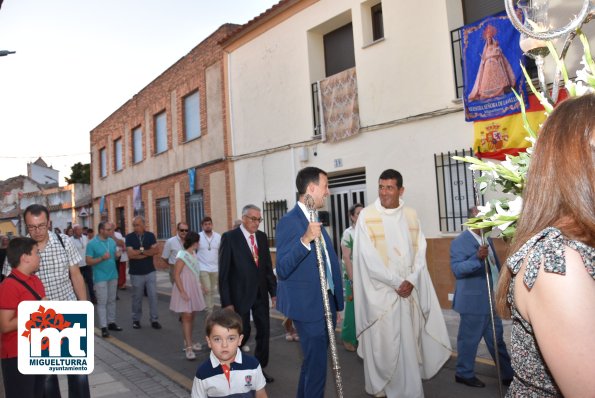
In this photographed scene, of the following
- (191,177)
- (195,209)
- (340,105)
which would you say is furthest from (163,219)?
(340,105)

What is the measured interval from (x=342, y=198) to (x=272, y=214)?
2504mm

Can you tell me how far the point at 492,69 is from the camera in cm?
846

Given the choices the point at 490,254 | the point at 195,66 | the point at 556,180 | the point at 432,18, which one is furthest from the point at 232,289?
the point at 195,66

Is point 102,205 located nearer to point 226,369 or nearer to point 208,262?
point 208,262

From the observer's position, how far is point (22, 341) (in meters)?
2.44

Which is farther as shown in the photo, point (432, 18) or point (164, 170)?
point (164, 170)

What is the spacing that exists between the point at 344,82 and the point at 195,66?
7.54m

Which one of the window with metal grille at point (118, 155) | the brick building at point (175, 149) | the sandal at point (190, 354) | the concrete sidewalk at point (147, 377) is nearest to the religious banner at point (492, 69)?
the concrete sidewalk at point (147, 377)

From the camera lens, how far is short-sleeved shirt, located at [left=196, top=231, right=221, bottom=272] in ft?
30.1

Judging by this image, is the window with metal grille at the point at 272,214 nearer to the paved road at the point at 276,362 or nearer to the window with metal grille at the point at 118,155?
the paved road at the point at 276,362

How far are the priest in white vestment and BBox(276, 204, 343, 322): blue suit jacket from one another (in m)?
1.06

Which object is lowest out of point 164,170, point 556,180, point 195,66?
point 556,180

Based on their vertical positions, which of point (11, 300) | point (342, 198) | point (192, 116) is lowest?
point (11, 300)

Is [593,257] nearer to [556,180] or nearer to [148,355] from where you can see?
[556,180]
